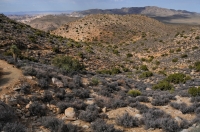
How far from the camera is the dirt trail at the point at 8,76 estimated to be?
31.7ft

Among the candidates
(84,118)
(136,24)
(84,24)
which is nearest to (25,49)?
(84,118)

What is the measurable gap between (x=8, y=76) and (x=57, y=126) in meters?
5.23

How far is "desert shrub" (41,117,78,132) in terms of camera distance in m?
7.11

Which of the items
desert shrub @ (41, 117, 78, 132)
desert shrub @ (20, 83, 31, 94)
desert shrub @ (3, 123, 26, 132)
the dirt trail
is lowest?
desert shrub @ (41, 117, 78, 132)

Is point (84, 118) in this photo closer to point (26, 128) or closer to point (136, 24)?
point (26, 128)

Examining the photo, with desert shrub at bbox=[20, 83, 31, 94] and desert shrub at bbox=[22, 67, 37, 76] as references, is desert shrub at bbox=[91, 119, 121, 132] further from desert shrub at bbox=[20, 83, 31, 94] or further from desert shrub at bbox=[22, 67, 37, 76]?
desert shrub at bbox=[22, 67, 37, 76]

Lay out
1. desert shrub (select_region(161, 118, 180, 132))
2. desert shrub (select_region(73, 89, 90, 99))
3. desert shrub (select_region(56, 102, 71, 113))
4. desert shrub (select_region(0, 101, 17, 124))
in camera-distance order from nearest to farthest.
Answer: desert shrub (select_region(0, 101, 17, 124))
desert shrub (select_region(161, 118, 180, 132))
desert shrub (select_region(56, 102, 71, 113))
desert shrub (select_region(73, 89, 90, 99))

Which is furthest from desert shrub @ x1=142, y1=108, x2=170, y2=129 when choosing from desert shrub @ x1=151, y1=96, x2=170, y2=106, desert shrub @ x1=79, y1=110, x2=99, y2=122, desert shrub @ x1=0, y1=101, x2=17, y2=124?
desert shrub @ x1=0, y1=101, x2=17, y2=124

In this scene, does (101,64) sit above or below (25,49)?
below

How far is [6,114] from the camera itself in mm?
7352

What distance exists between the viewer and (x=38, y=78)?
11758mm

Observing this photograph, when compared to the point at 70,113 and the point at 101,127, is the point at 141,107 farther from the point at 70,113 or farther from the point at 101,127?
the point at 70,113

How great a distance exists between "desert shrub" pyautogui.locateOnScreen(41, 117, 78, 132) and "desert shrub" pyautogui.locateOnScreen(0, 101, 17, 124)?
1065 mm

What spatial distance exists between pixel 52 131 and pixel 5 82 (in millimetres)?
4494
